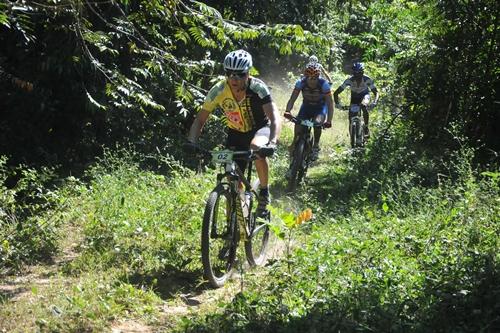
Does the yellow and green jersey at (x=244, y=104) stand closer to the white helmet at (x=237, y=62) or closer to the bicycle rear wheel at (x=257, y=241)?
the white helmet at (x=237, y=62)

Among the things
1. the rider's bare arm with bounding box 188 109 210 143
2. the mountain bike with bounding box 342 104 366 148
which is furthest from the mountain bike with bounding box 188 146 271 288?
the mountain bike with bounding box 342 104 366 148

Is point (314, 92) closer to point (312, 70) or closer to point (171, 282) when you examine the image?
point (312, 70)

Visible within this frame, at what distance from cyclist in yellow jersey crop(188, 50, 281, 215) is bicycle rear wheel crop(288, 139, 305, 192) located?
3124 millimetres

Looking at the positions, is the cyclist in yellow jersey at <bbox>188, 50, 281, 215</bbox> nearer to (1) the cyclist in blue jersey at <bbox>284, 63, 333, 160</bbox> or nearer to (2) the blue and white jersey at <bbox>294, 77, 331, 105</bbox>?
(1) the cyclist in blue jersey at <bbox>284, 63, 333, 160</bbox>

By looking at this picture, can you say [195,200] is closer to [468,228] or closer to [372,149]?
[468,228]

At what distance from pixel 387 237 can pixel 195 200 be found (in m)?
3.02

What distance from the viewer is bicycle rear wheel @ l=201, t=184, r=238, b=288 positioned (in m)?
→ 6.14

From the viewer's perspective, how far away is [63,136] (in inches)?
417

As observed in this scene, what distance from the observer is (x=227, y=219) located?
261 inches

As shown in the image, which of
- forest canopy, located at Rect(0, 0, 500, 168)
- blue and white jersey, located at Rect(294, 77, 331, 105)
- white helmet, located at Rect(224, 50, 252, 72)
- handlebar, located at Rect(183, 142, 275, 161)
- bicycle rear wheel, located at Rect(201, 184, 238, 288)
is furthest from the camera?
blue and white jersey, located at Rect(294, 77, 331, 105)

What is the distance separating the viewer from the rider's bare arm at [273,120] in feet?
22.2

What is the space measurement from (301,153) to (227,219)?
165 inches

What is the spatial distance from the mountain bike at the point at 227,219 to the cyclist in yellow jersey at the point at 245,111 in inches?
10.8

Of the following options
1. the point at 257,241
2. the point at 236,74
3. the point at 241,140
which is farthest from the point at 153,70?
the point at 257,241
